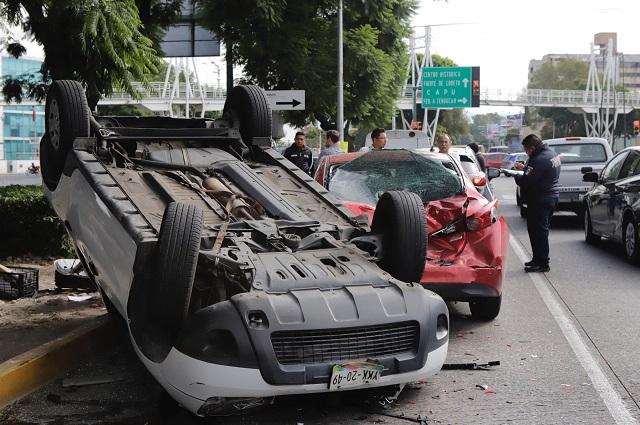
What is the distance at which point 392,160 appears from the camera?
8758mm

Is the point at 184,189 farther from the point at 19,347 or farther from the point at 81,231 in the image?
the point at 19,347

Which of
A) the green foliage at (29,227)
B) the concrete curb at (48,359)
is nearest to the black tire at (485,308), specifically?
the concrete curb at (48,359)

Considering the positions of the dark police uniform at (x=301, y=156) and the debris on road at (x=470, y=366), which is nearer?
the debris on road at (x=470, y=366)

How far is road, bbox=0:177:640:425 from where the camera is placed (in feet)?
17.2

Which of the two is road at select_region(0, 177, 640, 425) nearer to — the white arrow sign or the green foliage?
the green foliage

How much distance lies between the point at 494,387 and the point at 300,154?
843 cm

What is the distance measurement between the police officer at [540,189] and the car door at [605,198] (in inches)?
80.2

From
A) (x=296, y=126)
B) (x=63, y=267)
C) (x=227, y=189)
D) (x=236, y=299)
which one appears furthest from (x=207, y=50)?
(x=236, y=299)

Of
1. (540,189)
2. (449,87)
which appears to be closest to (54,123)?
(540,189)

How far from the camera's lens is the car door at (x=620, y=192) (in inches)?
481

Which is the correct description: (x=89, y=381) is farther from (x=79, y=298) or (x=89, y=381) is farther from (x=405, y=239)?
(x=79, y=298)

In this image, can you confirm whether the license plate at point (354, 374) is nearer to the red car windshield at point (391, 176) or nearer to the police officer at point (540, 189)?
the red car windshield at point (391, 176)

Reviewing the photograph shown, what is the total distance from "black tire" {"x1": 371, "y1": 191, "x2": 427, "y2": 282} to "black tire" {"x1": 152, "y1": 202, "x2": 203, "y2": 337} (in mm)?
1447

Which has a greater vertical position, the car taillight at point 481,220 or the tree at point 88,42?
the tree at point 88,42
